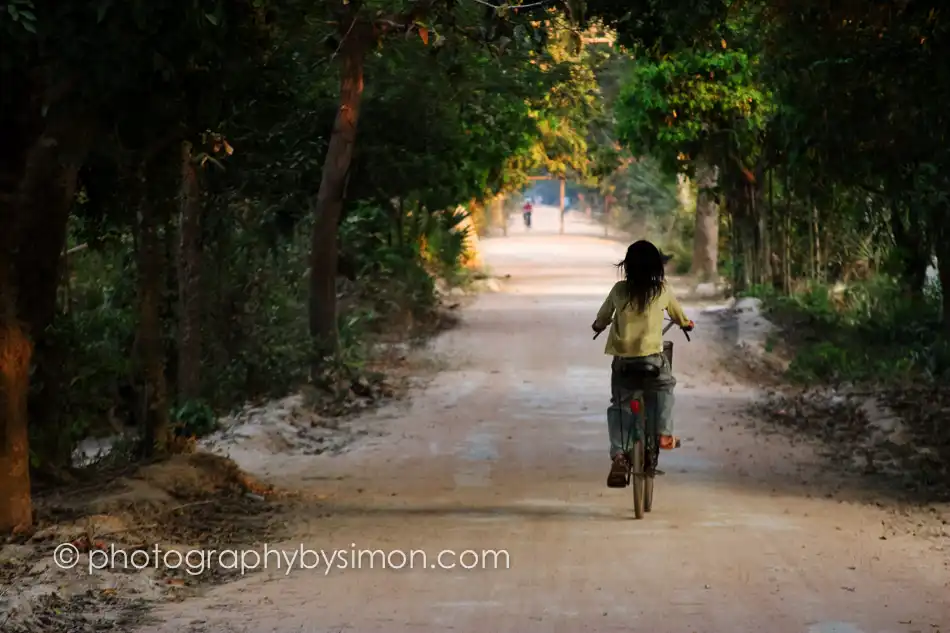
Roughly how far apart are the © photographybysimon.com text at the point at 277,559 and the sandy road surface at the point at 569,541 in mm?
69

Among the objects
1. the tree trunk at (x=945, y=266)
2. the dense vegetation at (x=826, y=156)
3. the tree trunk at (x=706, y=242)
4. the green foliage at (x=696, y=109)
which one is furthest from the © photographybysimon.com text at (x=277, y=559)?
the tree trunk at (x=706, y=242)

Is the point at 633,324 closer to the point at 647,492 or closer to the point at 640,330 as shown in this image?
the point at 640,330

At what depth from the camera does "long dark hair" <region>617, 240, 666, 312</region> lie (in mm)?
9445

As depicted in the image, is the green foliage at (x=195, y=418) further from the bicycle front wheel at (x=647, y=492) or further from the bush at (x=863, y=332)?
the bush at (x=863, y=332)

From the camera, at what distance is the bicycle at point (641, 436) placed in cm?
941

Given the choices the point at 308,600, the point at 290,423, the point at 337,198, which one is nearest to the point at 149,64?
the point at 308,600

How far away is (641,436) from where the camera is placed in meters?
9.54

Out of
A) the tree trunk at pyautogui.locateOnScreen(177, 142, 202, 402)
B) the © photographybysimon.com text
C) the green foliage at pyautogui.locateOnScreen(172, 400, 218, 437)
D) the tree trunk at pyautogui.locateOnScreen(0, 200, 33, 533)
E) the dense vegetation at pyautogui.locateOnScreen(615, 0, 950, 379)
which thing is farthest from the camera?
the tree trunk at pyautogui.locateOnScreen(177, 142, 202, 402)

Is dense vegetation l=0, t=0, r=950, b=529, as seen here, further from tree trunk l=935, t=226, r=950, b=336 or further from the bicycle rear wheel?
the bicycle rear wheel

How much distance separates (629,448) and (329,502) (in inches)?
94.8

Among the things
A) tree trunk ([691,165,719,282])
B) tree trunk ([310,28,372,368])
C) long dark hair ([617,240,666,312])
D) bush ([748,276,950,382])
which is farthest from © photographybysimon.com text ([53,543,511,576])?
tree trunk ([691,165,719,282])

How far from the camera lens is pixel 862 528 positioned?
9.06 metres

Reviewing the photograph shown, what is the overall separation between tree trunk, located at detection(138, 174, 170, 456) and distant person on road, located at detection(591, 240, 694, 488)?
3.51 m

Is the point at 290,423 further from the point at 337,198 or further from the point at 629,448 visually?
the point at 629,448
